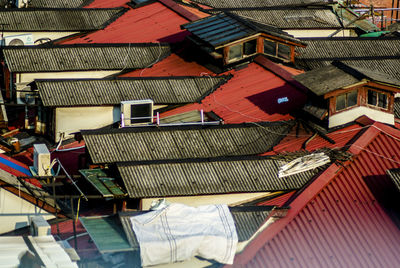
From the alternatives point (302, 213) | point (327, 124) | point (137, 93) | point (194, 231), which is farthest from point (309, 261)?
point (137, 93)

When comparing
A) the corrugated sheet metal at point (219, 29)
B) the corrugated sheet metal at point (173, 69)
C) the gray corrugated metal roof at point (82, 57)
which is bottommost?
the corrugated sheet metal at point (173, 69)

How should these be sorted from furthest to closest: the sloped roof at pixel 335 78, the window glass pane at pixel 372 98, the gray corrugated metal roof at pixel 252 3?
the gray corrugated metal roof at pixel 252 3 < the window glass pane at pixel 372 98 < the sloped roof at pixel 335 78

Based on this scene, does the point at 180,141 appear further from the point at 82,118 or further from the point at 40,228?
the point at 40,228

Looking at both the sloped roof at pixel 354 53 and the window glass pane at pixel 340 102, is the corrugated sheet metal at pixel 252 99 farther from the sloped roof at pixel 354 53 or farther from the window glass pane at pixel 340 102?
the sloped roof at pixel 354 53

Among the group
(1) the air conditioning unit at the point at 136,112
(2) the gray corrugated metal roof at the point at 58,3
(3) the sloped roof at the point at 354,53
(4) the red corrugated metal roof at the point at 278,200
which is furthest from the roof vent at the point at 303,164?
(2) the gray corrugated metal roof at the point at 58,3

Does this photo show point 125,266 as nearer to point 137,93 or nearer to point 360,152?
point 360,152

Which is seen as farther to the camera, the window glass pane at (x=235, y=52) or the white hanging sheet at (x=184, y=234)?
the window glass pane at (x=235, y=52)

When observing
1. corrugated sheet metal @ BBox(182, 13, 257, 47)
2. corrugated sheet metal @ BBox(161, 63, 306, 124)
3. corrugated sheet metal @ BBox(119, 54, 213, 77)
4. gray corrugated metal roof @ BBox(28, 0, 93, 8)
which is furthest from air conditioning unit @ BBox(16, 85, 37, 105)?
gray corrugated metal roof @ BBox(28, 0, 93, 8)
